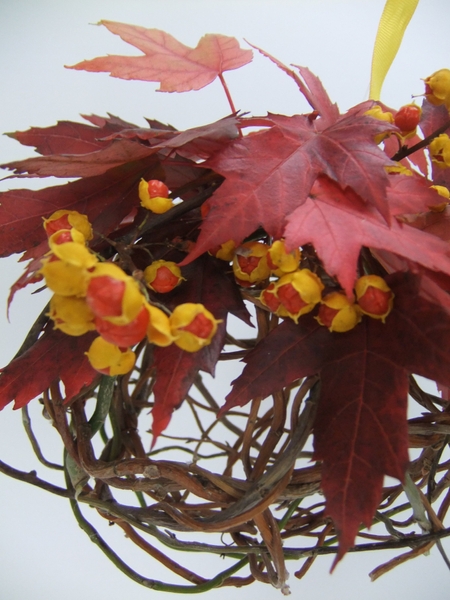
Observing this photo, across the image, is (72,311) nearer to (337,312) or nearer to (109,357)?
(109,357)

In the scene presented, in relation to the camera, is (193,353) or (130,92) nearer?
(193,353)

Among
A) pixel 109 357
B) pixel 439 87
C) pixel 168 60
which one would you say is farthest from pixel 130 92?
pixel 109 357

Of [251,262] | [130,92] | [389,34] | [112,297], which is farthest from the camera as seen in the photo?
[130,92]

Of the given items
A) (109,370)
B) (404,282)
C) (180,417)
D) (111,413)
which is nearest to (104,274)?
(109,370)

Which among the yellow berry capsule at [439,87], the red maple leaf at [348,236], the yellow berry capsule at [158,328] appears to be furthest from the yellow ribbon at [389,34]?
the yellow berry capsule at [158,328]

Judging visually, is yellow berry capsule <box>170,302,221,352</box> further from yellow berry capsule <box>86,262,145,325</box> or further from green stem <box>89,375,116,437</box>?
green stem <box>89,375,116,437</box>

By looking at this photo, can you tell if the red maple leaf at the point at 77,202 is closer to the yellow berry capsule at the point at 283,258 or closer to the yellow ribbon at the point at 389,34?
the yellow berry capsule at the point at 283,258

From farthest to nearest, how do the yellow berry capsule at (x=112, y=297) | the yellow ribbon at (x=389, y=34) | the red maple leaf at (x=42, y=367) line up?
1. the yellow ribbon at (x=389, y=34)
2. the red maple leaf at (x=42, y=367)
3. the yellow berry capsule at (x=112, y=297)
